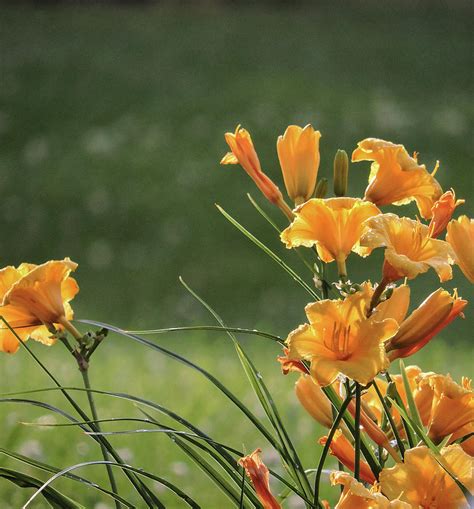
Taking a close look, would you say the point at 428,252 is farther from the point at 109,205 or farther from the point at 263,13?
the point at 263,13

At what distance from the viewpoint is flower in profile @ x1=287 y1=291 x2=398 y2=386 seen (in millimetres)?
1062

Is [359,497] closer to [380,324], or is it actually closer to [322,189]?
[380,324]

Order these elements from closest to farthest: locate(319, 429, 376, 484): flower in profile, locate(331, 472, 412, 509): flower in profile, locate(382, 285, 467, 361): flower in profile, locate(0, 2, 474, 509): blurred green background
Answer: locate(331, 472, 412, 509): flower in profile, locate(382, 285, 467, 361): flower in profile, locate(319, 429, 376, 484): flower in profile, locate(0, 2, 474, 509): blurred green background

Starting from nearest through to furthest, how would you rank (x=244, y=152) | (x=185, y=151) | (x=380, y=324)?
1. (x=380, y=324)
2. (x=244, y=152)
3. (x=185, y=151)

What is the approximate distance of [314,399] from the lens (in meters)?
1.33

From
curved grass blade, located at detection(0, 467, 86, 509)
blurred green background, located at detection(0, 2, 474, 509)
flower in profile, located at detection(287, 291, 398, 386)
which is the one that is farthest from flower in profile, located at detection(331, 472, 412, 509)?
blurred green background, located at detection(0, 2, 474, 509)

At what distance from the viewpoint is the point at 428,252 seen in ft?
3.82

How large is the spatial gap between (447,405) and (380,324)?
0.65 ft

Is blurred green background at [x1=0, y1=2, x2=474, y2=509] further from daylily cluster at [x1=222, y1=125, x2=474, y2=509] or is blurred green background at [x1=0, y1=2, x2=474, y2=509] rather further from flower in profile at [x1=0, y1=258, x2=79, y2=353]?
daylily cluster at [x1=222, y1=125, x2=474, y2=509]

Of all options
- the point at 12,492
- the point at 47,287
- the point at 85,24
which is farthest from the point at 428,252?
the point at 85,24

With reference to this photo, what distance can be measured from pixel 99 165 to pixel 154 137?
1.96 feet

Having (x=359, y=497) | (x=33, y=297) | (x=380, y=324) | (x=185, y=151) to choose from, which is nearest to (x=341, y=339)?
(x=380, y=324)

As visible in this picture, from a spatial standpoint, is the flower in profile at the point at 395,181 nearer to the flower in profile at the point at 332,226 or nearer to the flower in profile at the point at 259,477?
the flower in profile at the point at 332,226

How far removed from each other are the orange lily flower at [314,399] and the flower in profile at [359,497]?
0.64 feet
